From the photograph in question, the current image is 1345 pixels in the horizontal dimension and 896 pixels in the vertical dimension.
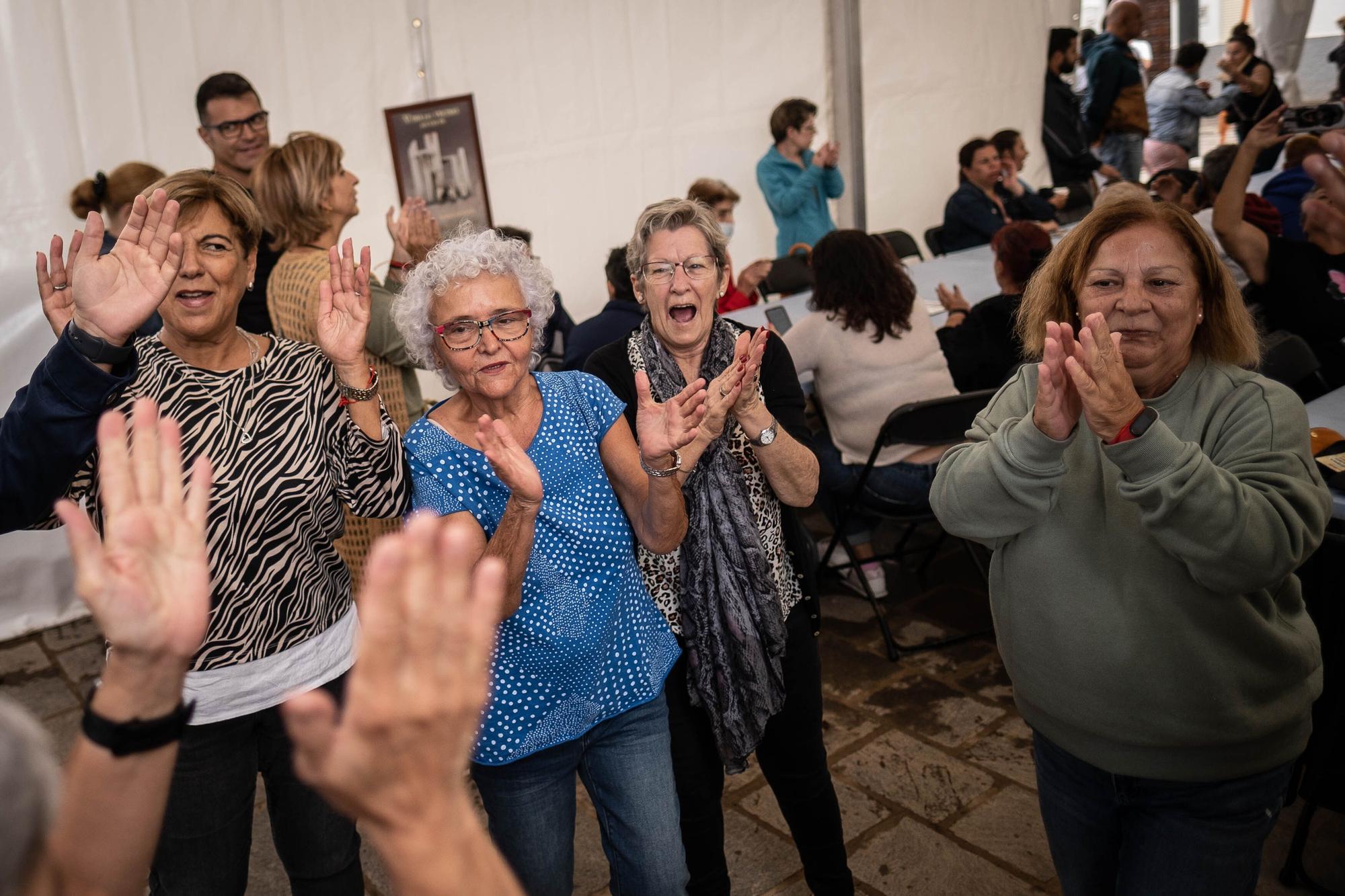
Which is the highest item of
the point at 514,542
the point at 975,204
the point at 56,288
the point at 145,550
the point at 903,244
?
the point at 56,288

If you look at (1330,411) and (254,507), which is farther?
(1330,411)

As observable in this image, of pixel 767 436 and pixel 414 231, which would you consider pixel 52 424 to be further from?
pixel 414 231

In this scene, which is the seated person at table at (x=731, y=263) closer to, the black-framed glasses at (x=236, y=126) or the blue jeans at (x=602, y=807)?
the black-framed glasses at (x=236, y=126)

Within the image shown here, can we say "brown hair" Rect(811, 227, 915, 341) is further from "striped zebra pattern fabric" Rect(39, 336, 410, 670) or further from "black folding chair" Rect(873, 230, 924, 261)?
"black folding chair" Rect(873, 230, 924, 261)

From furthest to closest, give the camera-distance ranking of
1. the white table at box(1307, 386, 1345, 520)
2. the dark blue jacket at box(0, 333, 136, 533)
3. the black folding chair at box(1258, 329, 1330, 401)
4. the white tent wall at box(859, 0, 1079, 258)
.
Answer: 1. the white tent wall at box(859, 0, 1079, 258)
2. the black folding chair at box(1258, 329, 1330, 401)
3. the white table at box(1307, 386, 1345, 520)
4. the dark blue jacket at box(0, 333, 136, 533)

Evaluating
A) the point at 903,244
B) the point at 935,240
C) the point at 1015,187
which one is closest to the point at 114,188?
the point at 903,244

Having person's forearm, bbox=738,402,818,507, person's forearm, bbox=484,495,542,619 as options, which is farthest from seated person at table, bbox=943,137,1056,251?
person's forearm, bbox=484,495,542,619

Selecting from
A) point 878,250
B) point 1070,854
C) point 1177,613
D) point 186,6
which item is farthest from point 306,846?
point 186,6

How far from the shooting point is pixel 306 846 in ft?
6.59

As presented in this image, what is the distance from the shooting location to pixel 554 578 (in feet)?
6.04

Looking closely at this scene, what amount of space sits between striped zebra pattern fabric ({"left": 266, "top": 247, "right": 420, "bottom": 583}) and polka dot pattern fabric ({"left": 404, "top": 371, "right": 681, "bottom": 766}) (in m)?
1.14

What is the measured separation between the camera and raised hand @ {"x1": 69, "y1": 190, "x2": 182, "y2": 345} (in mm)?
1619

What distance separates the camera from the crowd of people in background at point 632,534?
1.49m

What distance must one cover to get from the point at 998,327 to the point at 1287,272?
3.37 feet
